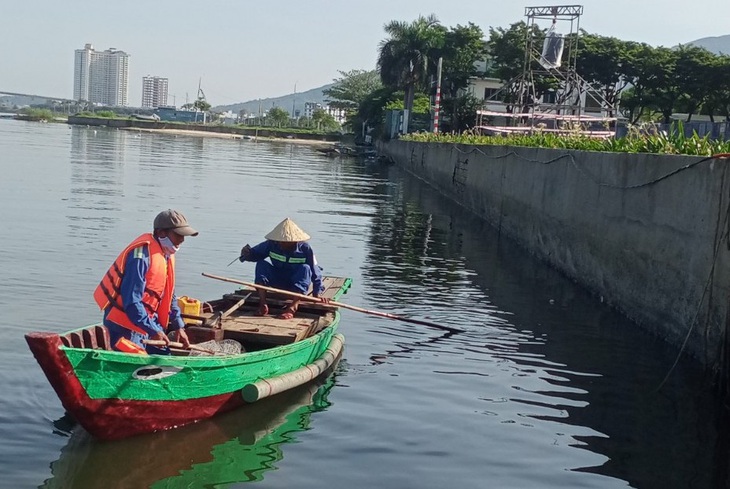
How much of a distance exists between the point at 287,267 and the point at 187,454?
3.77 meters

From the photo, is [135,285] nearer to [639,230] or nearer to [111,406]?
[111,406]

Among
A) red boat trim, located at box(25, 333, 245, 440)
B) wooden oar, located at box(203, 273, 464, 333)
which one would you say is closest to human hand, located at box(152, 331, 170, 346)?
red boat trim, located at box(25, 333, 245, 440)

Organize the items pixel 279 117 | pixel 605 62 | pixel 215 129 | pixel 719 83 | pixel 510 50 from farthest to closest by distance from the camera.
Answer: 1. pixel 279 117
2. pixel 215 129
3. pixel 510 50
4. pixel 605 62
5. pixel 719 83

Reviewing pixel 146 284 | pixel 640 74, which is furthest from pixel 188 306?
pixel 640 74

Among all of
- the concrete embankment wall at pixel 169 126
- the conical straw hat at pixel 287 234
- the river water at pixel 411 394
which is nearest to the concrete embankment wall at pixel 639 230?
the river water at pixel 411 394

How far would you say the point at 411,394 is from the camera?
9.95 meters

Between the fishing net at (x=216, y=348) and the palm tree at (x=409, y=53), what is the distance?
66091 millimetres

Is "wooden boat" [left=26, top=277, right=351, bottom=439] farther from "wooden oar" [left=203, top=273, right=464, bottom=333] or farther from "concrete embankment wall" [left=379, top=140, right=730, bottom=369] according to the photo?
"concrete embankment wall" [left=379, top=140, right=730, bottom=369]

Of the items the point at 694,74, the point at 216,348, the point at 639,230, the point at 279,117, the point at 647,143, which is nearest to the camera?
the point at 216,348

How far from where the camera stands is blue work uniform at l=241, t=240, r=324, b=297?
11262 mm

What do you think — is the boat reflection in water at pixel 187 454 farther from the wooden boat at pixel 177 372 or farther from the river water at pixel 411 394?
the wooden boat at pixel 177 372

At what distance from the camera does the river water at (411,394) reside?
7.73 meters

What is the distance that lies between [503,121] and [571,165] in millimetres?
42072

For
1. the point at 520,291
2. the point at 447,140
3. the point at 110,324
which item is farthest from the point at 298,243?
the point at 447,140
